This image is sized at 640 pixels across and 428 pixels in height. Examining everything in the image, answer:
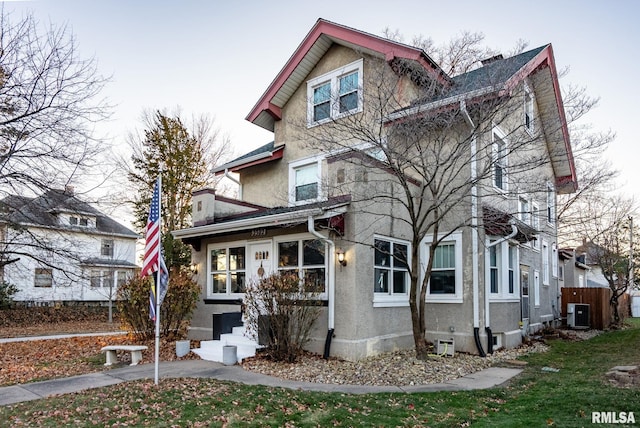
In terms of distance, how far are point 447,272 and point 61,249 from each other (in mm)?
11481

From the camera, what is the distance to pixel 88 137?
12.6m

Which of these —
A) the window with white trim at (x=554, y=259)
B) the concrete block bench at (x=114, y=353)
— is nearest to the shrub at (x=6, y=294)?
the concrete block bench at (x=114, y=353)

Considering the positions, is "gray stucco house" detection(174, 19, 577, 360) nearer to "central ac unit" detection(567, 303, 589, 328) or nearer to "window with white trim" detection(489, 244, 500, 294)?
"window with white trim" detection(489, 244, 500, 294)

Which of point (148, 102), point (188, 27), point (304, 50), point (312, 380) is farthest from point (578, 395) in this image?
point (148, 102)

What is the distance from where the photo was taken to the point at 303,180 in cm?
1467

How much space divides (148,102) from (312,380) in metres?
22.5

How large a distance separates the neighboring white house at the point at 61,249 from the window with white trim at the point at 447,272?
34.1 ft

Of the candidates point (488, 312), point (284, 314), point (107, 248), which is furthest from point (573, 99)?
point (107, 248)

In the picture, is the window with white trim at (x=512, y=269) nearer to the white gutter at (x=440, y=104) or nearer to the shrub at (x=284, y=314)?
the white gutter at (x=440, y=104)

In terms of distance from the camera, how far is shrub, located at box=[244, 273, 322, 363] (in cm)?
953

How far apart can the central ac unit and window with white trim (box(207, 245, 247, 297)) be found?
14.8 metres

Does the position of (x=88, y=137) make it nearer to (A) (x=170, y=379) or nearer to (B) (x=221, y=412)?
(A) (x=170, y=379)

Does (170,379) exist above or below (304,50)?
below

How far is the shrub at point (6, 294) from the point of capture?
22708mm
